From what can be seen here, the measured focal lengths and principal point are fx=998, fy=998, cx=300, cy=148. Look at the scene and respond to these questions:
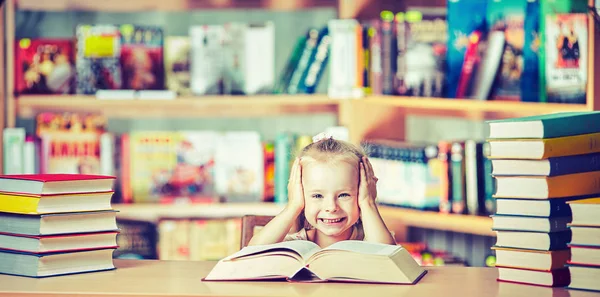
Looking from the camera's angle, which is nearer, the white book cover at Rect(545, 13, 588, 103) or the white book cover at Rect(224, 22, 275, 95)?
the white book cover at Rect(545, 13, 588, 103)

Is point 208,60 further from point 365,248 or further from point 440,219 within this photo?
point 365,248

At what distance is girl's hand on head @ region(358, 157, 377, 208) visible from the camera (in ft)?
6.92

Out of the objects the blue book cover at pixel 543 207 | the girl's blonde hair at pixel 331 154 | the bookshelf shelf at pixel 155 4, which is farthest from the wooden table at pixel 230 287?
the bookshelf shelf at pixel 155 4

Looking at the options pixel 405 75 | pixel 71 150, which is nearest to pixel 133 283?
pixel 405 75

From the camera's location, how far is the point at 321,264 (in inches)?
67.4

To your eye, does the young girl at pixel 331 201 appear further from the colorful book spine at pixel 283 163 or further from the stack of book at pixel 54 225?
the colorful book spine at pixel 283 163

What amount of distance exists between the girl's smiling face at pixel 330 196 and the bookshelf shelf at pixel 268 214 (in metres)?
1.09

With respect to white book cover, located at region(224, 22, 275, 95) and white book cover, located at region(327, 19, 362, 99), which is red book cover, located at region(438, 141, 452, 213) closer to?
white book cover, located at region(327, 19, 362, 99)

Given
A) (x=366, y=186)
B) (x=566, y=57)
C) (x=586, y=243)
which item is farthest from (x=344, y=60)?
(x=586, y=243)

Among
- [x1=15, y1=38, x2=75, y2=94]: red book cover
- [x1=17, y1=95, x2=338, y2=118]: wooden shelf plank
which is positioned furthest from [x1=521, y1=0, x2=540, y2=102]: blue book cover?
[x1=15, y1=38, x2=75, y2=94]: red book cover

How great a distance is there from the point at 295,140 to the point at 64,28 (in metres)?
1.06

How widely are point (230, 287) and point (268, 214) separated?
1.99 meters

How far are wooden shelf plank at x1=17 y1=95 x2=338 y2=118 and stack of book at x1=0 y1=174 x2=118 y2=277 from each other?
1.78m

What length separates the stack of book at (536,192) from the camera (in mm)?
1693
